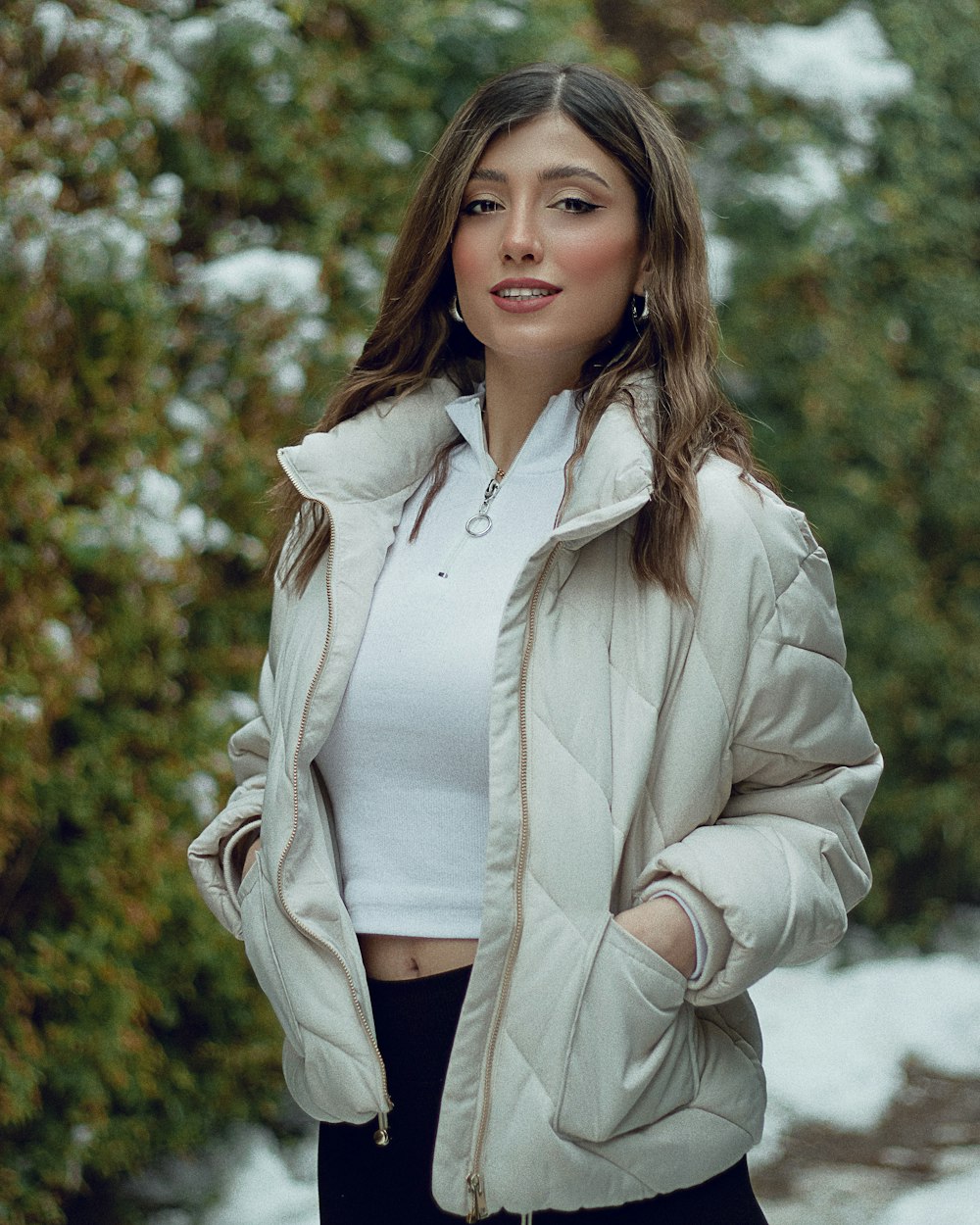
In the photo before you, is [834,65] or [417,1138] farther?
[834,65]

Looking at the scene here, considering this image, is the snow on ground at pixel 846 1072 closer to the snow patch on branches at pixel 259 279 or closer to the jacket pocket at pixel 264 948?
the jacket pocket at pixel 264 948

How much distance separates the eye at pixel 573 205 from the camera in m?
1.81

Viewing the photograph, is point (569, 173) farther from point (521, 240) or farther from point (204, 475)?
point (204, 475)

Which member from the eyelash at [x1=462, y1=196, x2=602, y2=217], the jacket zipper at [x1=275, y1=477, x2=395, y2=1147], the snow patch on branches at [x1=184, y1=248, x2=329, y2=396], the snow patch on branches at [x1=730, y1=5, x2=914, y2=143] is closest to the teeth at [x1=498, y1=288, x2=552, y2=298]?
the eyelash at [x1=462, y1=196, x2=602, y2=217]

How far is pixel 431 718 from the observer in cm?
176

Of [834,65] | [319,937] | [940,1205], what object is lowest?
[940,1205]

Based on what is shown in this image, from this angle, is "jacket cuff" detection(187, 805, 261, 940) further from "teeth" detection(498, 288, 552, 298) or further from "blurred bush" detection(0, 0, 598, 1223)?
"blurred bush" detection(0, 0, 598, 1223)

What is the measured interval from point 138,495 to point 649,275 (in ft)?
4.81

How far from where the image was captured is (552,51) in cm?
411

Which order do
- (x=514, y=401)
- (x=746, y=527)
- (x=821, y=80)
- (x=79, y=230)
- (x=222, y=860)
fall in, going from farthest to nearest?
1. (x=821, y=80)
2. (x=79, y=230)
3. (x=222, y=860)
4. (x=514, y=401)
5. (x=746, y=527)

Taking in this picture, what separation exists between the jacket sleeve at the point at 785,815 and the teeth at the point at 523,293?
43 centimetres

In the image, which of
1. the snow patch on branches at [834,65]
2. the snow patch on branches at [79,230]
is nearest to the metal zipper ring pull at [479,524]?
the snow patch on branches at [79,230]

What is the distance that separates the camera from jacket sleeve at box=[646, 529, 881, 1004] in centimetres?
165

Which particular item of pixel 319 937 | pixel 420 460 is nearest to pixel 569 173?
pixel 420 460
